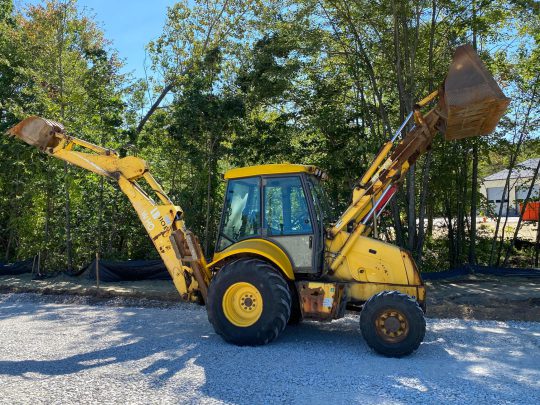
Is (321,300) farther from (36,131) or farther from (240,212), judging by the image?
(36,131)

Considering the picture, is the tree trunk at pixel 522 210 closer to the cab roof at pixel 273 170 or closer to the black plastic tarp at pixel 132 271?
the black plastic tarp at pixel 132 271

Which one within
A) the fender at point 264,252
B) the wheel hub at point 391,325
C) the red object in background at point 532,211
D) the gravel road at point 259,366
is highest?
the red object in background at point 532,211

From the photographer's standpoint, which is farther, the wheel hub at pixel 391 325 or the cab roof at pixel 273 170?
the cab roof at pixel 273 170

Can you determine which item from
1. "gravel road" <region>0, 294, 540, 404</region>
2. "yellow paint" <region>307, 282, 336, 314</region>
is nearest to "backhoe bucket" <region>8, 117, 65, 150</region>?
"gravel road" <region>0, 294, 540, 404</region>

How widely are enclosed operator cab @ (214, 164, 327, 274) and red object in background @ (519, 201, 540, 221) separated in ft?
35.8

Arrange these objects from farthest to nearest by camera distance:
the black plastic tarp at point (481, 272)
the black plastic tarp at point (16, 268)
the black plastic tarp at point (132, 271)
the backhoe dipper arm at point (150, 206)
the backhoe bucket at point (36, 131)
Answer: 1. the black plastic tarp at point (16, 268)
2. the black plastic tarp at point (132, 271)
3. the black plastic tarp at point (481, 272)
4. the backhoe bucket at point (36, 131)
5. the backhoe dipper arm at point (150, 206)

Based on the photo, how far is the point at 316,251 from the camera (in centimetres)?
638

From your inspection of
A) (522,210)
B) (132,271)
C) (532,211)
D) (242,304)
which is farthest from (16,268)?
(532,211)

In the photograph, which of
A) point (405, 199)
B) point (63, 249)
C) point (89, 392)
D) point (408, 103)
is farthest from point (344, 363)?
point (63, 249)

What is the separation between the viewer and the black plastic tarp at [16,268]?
14.5 m

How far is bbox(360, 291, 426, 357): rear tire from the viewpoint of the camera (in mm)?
5695

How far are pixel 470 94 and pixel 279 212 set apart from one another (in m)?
2.68

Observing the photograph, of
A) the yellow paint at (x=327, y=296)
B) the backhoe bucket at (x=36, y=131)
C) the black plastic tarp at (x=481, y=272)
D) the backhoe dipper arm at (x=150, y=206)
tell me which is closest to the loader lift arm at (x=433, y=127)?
the yellow paint at (x=327, y=296)

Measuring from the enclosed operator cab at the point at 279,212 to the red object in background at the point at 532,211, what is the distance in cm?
1091
